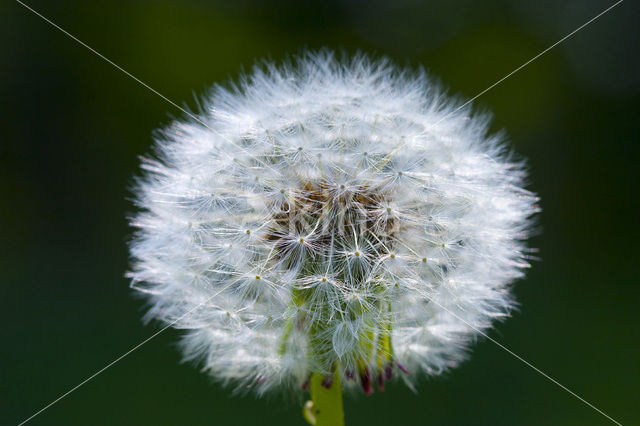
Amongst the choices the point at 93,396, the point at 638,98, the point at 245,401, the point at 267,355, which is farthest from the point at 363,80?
the point at 638,98

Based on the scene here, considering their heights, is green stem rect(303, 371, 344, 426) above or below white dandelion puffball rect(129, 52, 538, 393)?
below

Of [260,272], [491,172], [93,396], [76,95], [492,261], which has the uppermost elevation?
[76,95]

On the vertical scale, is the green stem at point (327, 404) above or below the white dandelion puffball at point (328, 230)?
below

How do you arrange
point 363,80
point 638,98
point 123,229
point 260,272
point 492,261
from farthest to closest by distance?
1. point 638,98
2. point 123,229
3. point 363,80
4. point 492,261
5. point 260,272

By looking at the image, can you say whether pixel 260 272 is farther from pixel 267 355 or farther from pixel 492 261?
pixel 492 261
